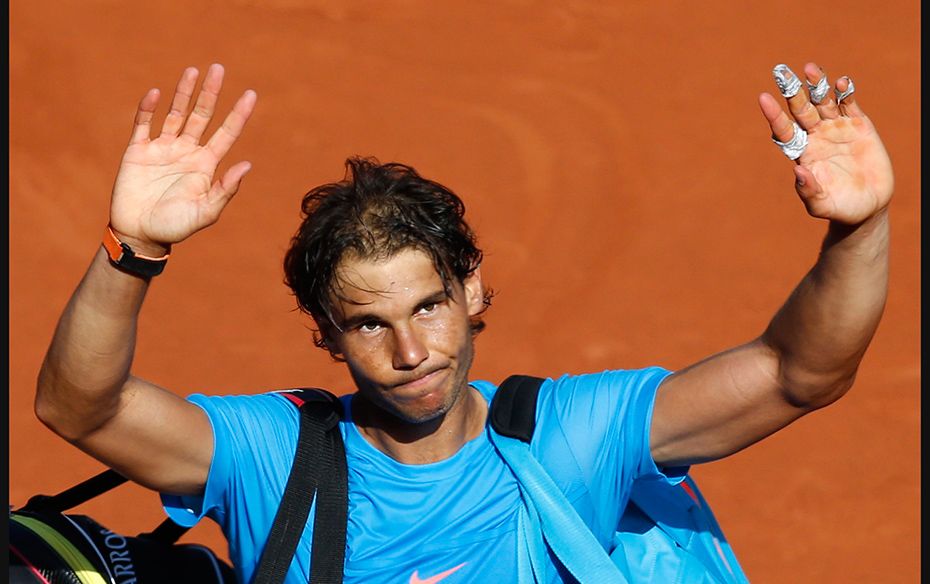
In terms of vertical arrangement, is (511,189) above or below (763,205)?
above

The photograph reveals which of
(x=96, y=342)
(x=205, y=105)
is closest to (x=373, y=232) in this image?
(x=205, y=105)

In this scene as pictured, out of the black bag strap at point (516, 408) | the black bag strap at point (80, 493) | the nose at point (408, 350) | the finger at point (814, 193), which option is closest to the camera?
the finger at point (814, 193)

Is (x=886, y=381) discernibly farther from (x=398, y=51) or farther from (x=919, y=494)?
(x=398, y=51)

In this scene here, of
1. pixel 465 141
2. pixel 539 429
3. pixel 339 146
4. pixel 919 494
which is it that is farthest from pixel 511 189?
pixel 539 429

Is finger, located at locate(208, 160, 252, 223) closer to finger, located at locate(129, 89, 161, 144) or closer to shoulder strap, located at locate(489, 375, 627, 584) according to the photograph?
finger, located at locate(129, 89, 161, 144)

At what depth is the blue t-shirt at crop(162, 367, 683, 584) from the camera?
11.6ft

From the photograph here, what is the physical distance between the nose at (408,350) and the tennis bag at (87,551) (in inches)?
31.6

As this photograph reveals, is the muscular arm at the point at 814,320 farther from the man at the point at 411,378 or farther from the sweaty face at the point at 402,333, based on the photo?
the sweaty face at the point at 402,333

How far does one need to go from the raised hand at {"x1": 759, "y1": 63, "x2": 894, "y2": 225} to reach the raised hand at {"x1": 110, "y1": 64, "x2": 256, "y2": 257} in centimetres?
124

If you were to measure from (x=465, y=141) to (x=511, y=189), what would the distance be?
42 cm

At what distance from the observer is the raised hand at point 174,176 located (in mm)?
3359

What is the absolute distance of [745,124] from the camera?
8602 millimetres

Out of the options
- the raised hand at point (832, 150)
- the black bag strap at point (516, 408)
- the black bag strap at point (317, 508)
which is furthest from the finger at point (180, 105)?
the raised hand at point (832, 150)

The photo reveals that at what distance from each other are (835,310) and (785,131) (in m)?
0.42
